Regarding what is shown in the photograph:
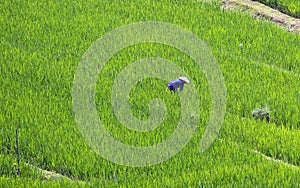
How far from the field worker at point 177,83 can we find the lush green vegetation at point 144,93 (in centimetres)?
10

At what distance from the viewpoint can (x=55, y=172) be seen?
5.50 metres

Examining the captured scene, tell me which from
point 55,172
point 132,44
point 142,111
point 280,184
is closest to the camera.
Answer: point 280,184

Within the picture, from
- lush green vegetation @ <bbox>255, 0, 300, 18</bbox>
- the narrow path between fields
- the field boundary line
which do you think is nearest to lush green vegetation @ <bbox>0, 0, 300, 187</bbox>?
the field boundary line

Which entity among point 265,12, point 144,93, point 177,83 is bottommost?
point 144,93

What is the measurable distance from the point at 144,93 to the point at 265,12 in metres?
3.35

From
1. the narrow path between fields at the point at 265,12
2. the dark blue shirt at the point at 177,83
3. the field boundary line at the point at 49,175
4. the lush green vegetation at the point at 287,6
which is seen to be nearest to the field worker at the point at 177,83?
the dark blue shirt at the point at 177,83

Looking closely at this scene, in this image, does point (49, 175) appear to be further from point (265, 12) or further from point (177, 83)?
point (265, 12)

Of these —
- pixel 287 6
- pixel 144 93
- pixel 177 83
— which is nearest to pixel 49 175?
pixel 144 93

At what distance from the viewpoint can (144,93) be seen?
6.68m

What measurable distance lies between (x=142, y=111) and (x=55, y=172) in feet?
3.78

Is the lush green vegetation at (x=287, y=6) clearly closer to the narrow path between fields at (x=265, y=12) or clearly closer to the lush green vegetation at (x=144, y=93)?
the narrow path between fields at (x=265, y=12)

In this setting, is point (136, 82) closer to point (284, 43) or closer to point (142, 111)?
point (142, 111)

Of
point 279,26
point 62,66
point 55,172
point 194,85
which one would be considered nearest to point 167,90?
point 194,85

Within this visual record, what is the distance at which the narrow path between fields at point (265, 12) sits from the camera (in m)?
9.05
